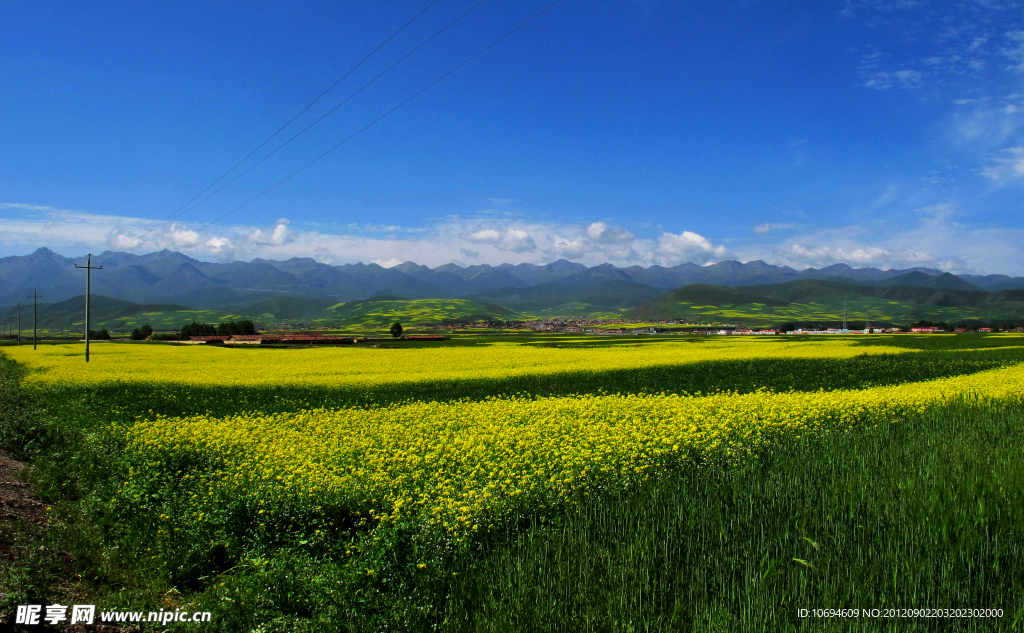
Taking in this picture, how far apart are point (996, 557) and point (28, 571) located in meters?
11.3

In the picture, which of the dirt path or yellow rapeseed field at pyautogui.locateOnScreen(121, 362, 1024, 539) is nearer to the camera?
the dirt path

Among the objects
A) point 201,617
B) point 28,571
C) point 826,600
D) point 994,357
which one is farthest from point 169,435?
point 994,357

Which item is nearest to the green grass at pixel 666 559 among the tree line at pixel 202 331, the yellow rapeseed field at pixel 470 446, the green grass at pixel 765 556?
the green grass at pixel 765 556

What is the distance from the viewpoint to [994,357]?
40.2 metres

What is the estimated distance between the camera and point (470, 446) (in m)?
11.4

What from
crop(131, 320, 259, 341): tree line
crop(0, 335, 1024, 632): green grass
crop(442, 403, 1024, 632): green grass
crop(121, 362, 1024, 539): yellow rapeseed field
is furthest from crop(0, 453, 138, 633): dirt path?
crop(131, 320, 259, 341): tree line

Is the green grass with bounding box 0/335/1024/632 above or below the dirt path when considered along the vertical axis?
above

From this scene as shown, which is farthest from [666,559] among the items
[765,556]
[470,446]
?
[470,446]

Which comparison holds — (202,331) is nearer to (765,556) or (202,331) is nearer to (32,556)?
(32,556)

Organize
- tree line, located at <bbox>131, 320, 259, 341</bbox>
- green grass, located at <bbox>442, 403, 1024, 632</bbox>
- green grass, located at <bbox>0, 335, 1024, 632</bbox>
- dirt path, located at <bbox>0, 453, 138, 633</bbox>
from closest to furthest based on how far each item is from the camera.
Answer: green grass, located at <bbox>442, 403, 1024, 632</bbox> < green grass, located at <bbox>0, 335, 1024, 632</bbox> < dirt path, located at <bbox>0, 453, 138, 633</bbox> < tree line, located at <bbox>131, 320, 259, 341</bbox>

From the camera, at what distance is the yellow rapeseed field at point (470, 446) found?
27.7 feet

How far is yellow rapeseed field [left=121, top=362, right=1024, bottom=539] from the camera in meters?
8.43

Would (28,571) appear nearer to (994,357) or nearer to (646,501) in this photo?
(646,501)

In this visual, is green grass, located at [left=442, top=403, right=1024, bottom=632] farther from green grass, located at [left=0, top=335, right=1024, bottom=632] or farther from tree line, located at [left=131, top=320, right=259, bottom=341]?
tree line, located at [left=131, top=320, right=259, bottom=341]
